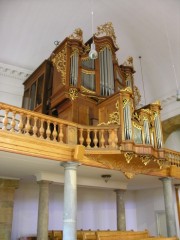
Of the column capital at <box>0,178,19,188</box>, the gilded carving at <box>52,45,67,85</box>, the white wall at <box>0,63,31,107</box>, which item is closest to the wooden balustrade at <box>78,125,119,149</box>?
the gilded carving at <box>52,45,67,85</box>

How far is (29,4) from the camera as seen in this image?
1224cm

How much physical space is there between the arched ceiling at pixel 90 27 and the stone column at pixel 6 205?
579 cm

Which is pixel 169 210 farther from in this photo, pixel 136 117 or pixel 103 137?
pixel 103 137

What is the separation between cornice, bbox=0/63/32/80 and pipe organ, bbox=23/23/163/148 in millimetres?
1098

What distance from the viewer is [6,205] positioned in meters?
10.6

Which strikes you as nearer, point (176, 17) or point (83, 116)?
point (83, 116)

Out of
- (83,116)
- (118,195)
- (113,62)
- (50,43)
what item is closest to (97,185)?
(118,195)

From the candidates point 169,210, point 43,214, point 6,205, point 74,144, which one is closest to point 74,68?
point 74,144

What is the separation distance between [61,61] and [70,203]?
17.8 ft

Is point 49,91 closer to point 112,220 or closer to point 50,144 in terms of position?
point 50,144

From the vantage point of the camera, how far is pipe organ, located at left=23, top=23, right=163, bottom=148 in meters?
8.68

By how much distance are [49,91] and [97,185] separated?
14.5 ft

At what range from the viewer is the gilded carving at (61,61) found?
9.95 metres

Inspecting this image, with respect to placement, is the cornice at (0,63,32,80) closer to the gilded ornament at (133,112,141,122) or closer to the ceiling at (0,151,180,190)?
the ceiling at (0,151,180,190)
